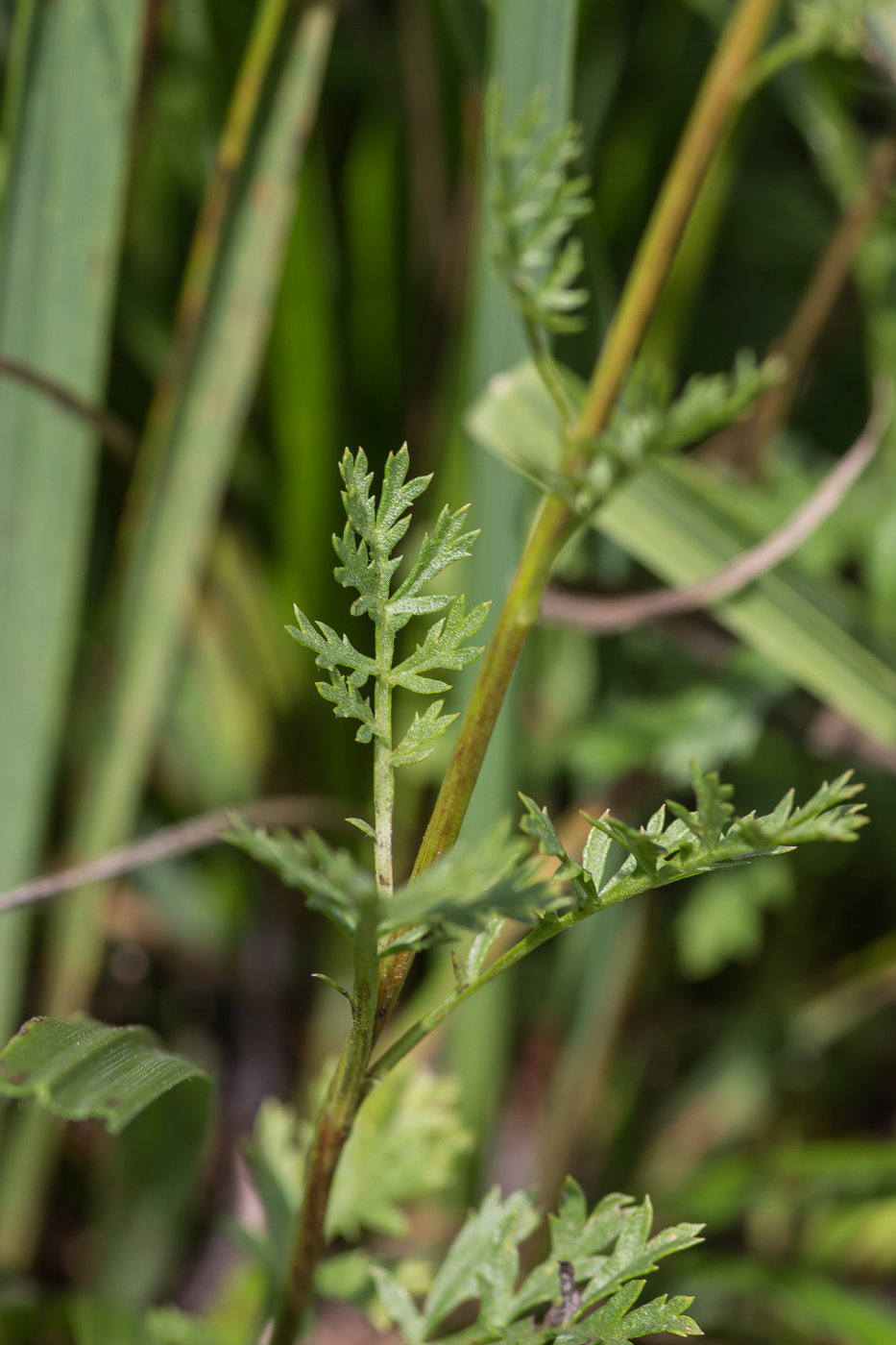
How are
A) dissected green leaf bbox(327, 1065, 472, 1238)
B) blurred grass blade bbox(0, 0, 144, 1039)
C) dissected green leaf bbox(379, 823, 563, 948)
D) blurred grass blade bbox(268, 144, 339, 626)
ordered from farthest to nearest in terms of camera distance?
blurred grass blade bbox(268, 144, 339, 626) < blurred grass blade bbox(0, 0, 144, 1039) < dissected green leaf bbox(327, 1065, 472, 1238) < dissected green leaf bbox(379, 823, 563, 948)

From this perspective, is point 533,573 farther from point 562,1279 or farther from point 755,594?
point 755,594

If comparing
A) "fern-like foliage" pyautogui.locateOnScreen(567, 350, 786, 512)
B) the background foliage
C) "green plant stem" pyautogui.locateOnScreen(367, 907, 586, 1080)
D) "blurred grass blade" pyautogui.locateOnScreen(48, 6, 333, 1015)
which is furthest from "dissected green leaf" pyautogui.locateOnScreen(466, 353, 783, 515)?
"blurred grass blade" pyautogui.locateOnScreen(48, 6, 333, 1015)

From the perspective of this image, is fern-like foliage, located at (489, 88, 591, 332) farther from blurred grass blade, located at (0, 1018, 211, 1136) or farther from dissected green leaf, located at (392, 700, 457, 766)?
blurred grass blade, located at (0, 1018, 211, 1136)

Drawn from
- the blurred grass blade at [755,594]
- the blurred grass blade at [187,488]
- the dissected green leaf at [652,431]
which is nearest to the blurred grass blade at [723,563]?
the blurred grass blade at [755,594]

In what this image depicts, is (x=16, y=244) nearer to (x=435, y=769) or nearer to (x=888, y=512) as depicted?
(x=435, y=769)

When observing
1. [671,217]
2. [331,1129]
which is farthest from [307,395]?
[331,1129]

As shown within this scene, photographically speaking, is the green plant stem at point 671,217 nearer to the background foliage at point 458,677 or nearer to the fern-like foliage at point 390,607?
the fern-like foliage at point 390,607

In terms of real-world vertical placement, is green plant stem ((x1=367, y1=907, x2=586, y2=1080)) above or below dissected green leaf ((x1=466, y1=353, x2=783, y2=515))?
below
